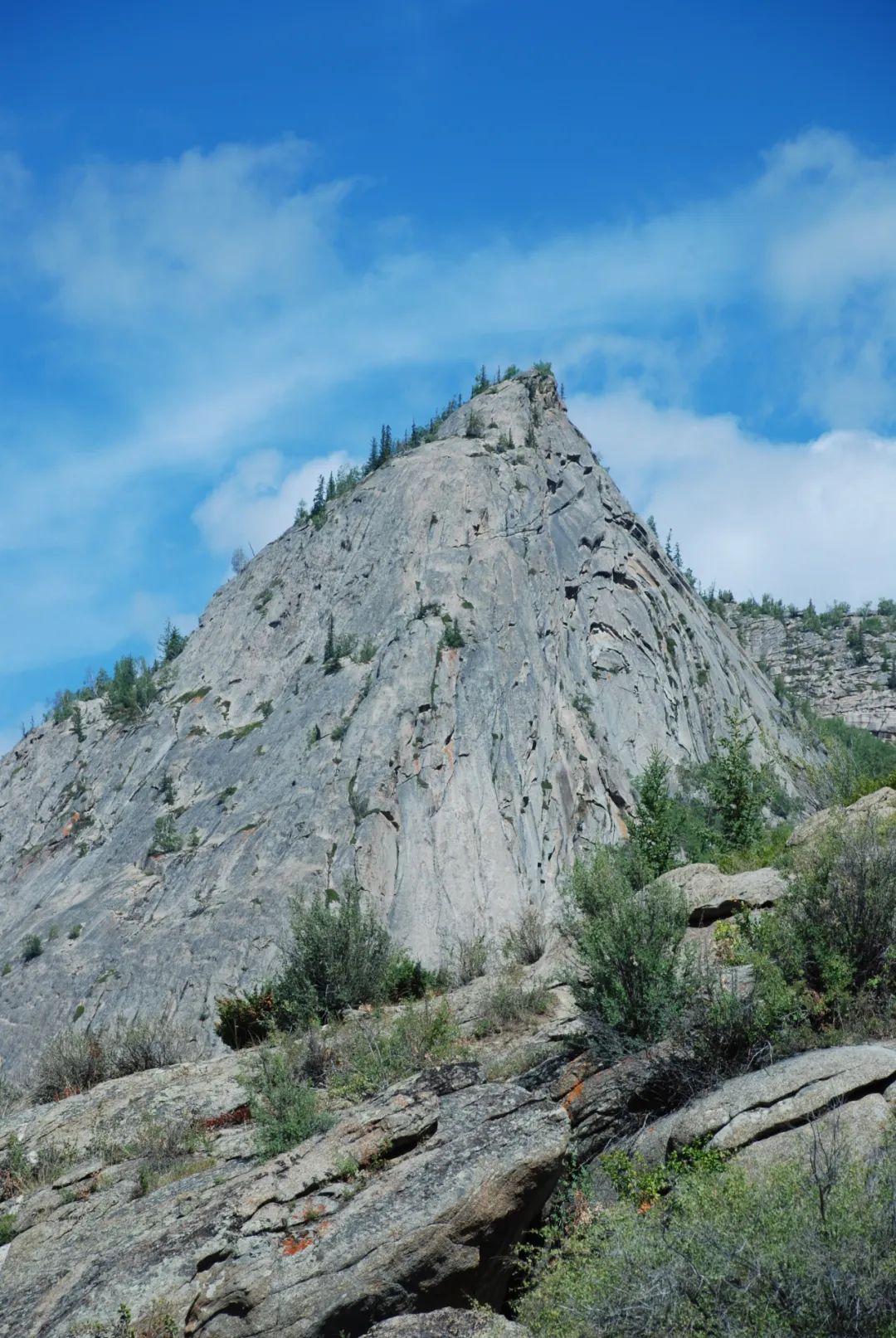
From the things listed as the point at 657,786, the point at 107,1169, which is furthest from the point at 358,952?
the point at 657,786

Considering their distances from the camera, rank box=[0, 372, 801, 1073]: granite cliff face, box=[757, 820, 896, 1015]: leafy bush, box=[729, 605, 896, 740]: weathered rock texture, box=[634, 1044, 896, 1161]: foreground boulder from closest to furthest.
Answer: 1. box=[634, 1044, 896, 1161]: foreground boulder
2. box=[757, 820, 896, 1015]: leafy bush
3. box=[0, 372, 801, 1073]: granite cliff face
4. box=[729, 605, 896, 740]: weathered rock texture

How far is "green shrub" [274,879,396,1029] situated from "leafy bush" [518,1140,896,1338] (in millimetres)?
10398

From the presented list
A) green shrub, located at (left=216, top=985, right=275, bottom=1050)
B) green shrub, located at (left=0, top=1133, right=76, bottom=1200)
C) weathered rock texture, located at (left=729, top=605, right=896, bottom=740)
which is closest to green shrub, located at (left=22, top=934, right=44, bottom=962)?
green shrub, located at (left=216, top=985, right=275, bottom=1050)

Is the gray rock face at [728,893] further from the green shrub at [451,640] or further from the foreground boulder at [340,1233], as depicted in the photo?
the green shrub at [451,640]

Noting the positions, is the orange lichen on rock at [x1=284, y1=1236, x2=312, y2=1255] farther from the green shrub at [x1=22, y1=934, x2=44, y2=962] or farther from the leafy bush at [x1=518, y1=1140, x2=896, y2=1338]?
the green shrub at [x1=22, y1=934, x2=44, y2=962]

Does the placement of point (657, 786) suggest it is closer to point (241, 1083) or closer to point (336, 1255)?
point (241, 1083)

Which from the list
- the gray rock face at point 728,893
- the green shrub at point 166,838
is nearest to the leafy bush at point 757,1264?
the gray rock face at point 728,893

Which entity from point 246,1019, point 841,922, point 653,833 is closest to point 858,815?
point 841,922

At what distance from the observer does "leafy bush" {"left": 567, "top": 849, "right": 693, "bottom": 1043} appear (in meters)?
11.3

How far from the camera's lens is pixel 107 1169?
1305cm

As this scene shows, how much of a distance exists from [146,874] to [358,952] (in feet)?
94.3

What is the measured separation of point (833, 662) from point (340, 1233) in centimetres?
10884

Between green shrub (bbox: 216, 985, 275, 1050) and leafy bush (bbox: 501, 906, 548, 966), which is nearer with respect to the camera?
green shrub (bbox: 216, 985, 275, 1050)

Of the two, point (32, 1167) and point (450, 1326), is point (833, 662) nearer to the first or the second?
point (32, 1167)
